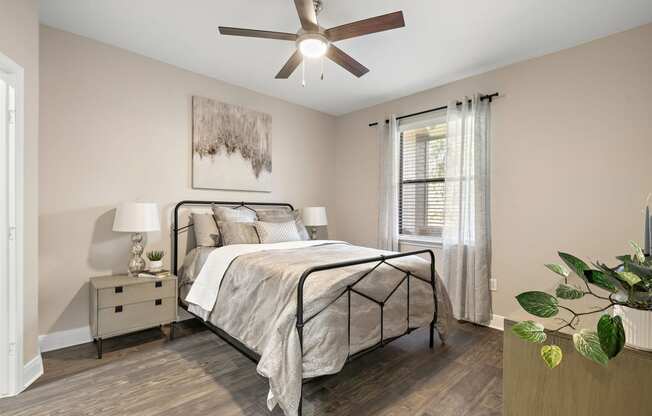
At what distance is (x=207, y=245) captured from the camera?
314cm

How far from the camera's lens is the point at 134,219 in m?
2.66

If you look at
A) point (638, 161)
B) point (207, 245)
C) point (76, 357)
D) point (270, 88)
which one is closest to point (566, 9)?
point (638, 161)

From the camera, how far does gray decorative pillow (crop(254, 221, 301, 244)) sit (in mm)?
3184

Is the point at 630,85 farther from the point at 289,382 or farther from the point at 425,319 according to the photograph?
the point at 289,382

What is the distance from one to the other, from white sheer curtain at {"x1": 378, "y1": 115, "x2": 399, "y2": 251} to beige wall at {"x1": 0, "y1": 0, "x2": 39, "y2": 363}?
340cm

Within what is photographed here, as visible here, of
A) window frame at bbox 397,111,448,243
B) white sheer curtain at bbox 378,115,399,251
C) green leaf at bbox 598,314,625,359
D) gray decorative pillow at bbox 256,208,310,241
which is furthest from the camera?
white sheer curtain at bbox 378,115,399,251

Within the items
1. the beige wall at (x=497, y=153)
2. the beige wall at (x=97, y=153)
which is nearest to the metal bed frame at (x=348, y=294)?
the beige wall at (x=97, y=153)

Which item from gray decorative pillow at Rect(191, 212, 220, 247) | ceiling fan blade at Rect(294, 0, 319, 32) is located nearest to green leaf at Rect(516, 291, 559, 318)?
ceiling fan blade at Rect(294, 0, 319, 32)

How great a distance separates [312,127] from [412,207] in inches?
73.2

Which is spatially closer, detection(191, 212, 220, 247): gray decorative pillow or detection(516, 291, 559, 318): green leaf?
detection(516, 291, 559, 318): green leaf

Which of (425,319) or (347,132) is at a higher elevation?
(347,132)

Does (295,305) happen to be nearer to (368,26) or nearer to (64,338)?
(368,26)

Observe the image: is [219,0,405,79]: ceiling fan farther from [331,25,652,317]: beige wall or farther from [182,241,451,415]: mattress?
[331,25,652,317]: beige wall

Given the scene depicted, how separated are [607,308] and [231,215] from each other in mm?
3048
